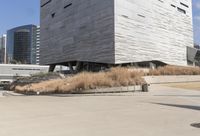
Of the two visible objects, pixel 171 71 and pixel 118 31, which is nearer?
pixel 171 71

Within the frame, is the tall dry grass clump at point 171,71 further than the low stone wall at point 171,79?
Yes

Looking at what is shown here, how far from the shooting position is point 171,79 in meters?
36.2

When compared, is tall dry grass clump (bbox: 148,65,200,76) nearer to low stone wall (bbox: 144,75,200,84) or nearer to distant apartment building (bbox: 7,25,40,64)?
low stone wall (bbox: 144,75,200,84)

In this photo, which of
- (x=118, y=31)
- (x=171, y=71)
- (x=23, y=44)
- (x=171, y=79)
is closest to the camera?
(x=171, y=79)

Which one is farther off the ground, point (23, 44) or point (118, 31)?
point (23, 44)

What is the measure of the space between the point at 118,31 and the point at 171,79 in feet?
90.7

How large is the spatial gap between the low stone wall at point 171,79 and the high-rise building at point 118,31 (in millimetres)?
23555

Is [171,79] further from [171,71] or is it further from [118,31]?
[118,31]

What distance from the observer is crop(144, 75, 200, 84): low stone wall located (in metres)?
33.1

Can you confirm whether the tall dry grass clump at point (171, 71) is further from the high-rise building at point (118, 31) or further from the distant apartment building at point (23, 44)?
the distant apartment building at point (23, 44)

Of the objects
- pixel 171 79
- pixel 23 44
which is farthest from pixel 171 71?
pixel 23 44

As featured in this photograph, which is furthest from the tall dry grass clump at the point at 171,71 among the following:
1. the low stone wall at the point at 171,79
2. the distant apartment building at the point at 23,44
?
the distant apartment building at the point at 23,44

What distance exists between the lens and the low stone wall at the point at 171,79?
33.1 meters

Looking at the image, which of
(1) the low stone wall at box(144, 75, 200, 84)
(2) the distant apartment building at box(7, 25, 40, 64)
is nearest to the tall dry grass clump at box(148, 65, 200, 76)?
(1) the low stone wall at box(144, 75, 200, 84)
